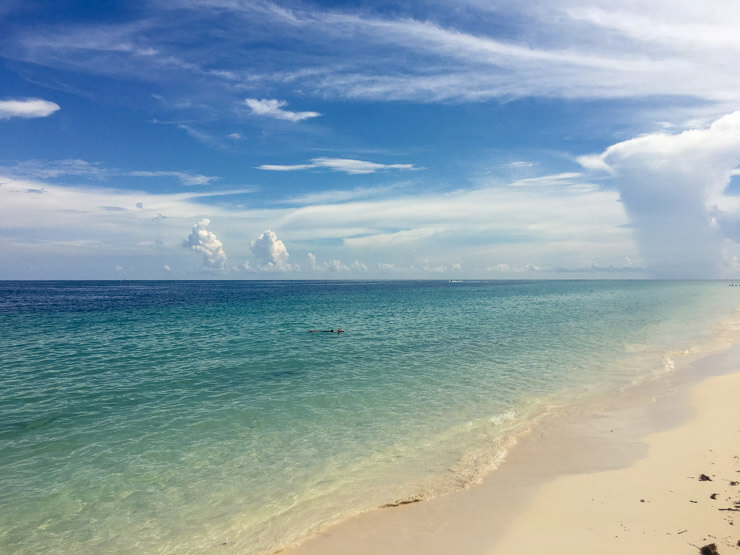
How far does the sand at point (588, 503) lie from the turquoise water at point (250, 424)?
103cm

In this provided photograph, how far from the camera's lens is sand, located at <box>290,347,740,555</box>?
9.61 meters

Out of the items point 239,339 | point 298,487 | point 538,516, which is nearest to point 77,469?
point 298,487

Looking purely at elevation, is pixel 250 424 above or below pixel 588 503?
below

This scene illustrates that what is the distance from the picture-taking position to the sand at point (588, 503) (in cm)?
961

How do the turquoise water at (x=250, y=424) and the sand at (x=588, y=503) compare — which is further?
the turquoise water at (x=250, y=424)

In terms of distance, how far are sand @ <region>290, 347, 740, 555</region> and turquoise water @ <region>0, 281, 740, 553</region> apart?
3.38 feet

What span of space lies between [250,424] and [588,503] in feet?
42.3

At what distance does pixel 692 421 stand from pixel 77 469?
930 inches

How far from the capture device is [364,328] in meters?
48.4

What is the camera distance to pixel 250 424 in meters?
17.9

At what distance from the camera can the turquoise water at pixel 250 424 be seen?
11.3m

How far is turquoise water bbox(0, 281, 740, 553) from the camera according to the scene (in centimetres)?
1126

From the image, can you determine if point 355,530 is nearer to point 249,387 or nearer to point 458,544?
point 458,544

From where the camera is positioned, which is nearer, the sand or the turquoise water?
the sand
